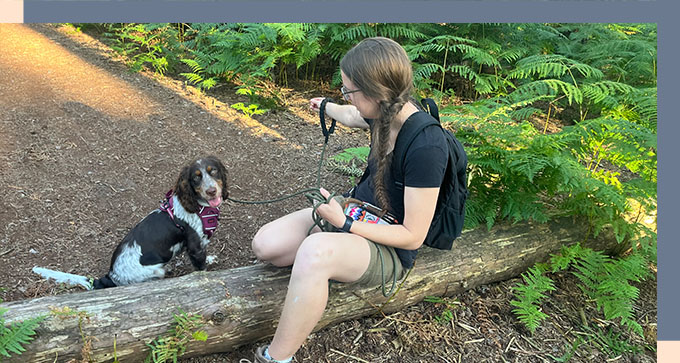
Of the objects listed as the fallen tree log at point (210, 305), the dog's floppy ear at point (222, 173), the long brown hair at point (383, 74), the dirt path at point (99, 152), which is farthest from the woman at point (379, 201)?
the dirt path at point (99, 152)

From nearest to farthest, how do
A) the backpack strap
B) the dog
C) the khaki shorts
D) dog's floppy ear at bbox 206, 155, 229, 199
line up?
the backpack strap, the khaki shorts, the dog, dog's floppy ear at bbox 206, 155, 229, 199

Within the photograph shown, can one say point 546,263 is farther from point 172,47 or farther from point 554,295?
point 172,47

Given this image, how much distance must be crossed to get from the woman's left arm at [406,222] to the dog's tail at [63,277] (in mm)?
2152

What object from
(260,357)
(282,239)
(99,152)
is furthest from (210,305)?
(99,152)

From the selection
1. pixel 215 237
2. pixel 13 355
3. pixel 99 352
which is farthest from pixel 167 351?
pixel 215 237

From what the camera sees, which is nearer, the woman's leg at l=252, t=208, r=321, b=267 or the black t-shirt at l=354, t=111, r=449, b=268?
the black t-shirt at l=354, t=111, r=449, b=268

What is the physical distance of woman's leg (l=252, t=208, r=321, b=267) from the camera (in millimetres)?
3480

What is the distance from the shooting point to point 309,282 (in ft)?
9.60

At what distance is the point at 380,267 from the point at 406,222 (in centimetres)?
43

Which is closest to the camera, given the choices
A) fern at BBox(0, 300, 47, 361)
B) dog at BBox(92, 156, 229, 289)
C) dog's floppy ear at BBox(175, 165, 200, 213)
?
fern at BBox(0, 300, 47, 361)

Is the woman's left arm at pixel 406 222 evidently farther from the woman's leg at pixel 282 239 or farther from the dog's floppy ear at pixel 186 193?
the dog's floppy ear at pixel 186 193

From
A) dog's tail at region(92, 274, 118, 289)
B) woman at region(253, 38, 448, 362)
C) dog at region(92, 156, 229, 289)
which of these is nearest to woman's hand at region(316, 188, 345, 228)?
woman at region(253, 38, 448, 362)

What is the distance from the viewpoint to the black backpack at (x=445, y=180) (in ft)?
9.99

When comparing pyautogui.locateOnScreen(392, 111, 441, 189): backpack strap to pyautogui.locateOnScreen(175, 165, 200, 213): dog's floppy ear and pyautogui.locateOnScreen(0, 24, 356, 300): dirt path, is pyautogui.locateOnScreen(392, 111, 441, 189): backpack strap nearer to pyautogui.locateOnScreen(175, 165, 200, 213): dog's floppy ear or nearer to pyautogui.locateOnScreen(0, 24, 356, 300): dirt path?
pyautogui.locateOnScreen(175, 165, 200, 213): dog's floppy ear
